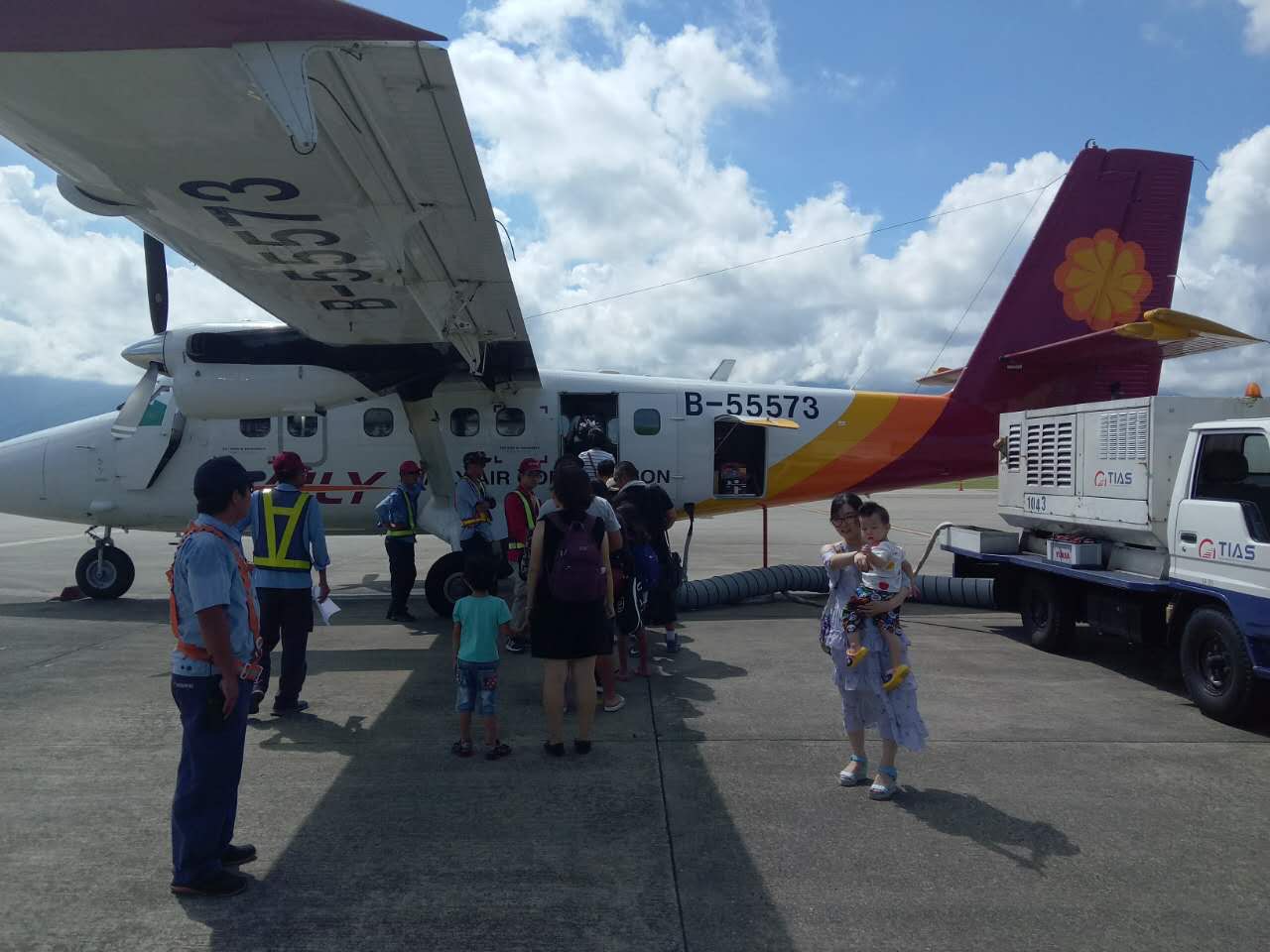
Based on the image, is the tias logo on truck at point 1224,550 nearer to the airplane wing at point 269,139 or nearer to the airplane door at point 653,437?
the airplane wing at point 269,139

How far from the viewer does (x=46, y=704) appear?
20.9ft

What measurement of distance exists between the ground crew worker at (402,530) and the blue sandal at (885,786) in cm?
603

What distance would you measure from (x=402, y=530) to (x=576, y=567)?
4708 mm

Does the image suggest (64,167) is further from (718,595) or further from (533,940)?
(718,595)

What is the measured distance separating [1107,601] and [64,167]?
319 inches

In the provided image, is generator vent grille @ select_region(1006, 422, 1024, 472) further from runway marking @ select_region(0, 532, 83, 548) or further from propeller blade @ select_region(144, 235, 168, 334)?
runway marking @ select_region(0, 532, 83, 548)

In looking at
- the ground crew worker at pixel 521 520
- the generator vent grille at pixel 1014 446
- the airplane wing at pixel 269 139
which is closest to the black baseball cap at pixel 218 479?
the airplane wing at pixel 269 139

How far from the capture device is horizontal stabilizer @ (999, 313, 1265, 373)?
7562 millimetres

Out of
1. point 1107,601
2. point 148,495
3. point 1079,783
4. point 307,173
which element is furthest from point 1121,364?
point 148,495

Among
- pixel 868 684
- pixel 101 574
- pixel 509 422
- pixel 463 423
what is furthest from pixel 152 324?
pixel 868 684

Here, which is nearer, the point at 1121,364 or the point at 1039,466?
the point at 1039,466

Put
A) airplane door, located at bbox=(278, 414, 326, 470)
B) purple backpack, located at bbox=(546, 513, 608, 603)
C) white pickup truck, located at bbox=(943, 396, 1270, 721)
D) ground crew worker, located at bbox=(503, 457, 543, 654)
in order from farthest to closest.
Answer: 1. airplane door, located at bbox=(278, 414, 326, 470)
2. ground crew worker, located at bbox=(503, 457, 543, 654)
3. white pickup truck, located at bbox=(943, 396, 1270, 721)
4. purple backpack, located at bbox=(546, 513, 608, 603)

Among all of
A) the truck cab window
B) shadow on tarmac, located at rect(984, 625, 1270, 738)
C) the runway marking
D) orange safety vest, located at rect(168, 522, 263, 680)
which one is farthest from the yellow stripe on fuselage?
the runway marking

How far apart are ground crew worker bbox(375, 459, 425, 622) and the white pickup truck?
603cm
